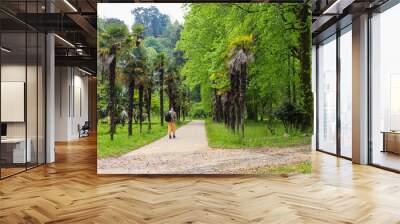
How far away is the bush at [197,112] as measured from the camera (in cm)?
741

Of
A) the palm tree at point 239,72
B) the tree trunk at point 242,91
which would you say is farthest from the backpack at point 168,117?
the tree trunk at point 242,91

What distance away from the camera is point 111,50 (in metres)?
7.28

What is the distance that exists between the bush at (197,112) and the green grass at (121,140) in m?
0.72

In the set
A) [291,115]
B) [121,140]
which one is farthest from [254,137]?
[121,140]

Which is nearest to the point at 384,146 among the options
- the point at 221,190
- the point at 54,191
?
the point at 221,190

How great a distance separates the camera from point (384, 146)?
8141mm

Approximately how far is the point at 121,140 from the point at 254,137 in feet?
7.70

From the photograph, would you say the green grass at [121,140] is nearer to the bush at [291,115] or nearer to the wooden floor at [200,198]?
the wooden floor at [200,198]

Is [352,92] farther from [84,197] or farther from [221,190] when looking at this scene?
[84,197]

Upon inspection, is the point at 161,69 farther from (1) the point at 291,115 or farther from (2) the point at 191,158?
(1) the point at 291,115

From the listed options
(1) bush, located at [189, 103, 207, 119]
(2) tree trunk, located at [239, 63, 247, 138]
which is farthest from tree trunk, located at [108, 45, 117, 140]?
(2) tree trunk, located at [239, 63, 247, 138]

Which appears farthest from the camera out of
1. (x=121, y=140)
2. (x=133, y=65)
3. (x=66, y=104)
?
(x=66, y=104)

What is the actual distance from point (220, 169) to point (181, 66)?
195 centimetres

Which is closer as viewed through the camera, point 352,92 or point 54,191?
point 54,191
